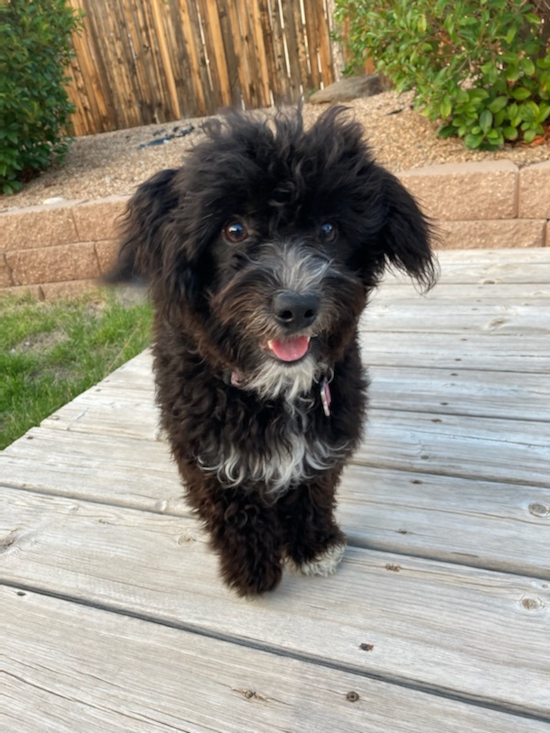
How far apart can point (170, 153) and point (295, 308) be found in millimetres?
5530

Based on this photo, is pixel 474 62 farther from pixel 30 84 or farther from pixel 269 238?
pixel 30 84

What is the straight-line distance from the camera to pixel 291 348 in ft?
5.27

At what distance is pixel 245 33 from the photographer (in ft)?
24.8

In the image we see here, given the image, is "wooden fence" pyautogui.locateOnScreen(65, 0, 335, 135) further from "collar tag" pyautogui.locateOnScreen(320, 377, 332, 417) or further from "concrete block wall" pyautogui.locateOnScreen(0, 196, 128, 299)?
"collar tag" pyautogui.locateOnScreen(320, 377, 332, 417)

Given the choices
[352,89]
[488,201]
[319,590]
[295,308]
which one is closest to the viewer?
[295,308]

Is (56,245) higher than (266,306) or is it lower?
lower

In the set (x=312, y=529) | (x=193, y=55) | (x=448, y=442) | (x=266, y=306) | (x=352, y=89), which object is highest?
(x=193, y=55)

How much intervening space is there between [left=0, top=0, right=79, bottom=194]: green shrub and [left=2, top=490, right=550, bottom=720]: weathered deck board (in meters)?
4.61

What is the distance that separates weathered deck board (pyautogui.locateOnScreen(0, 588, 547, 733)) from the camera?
59.7 inches

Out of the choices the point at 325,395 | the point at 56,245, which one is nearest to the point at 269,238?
the point at 325,395

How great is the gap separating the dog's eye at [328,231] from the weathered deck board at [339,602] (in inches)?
42.7

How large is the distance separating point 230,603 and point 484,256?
326 centimetres

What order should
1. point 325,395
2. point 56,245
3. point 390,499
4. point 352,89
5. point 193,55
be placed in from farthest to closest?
1. point 193,55
2. point 352,89
3. point 56,245
4. point 390,499
5. point 325,395

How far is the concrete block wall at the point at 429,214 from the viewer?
13.7 ft
